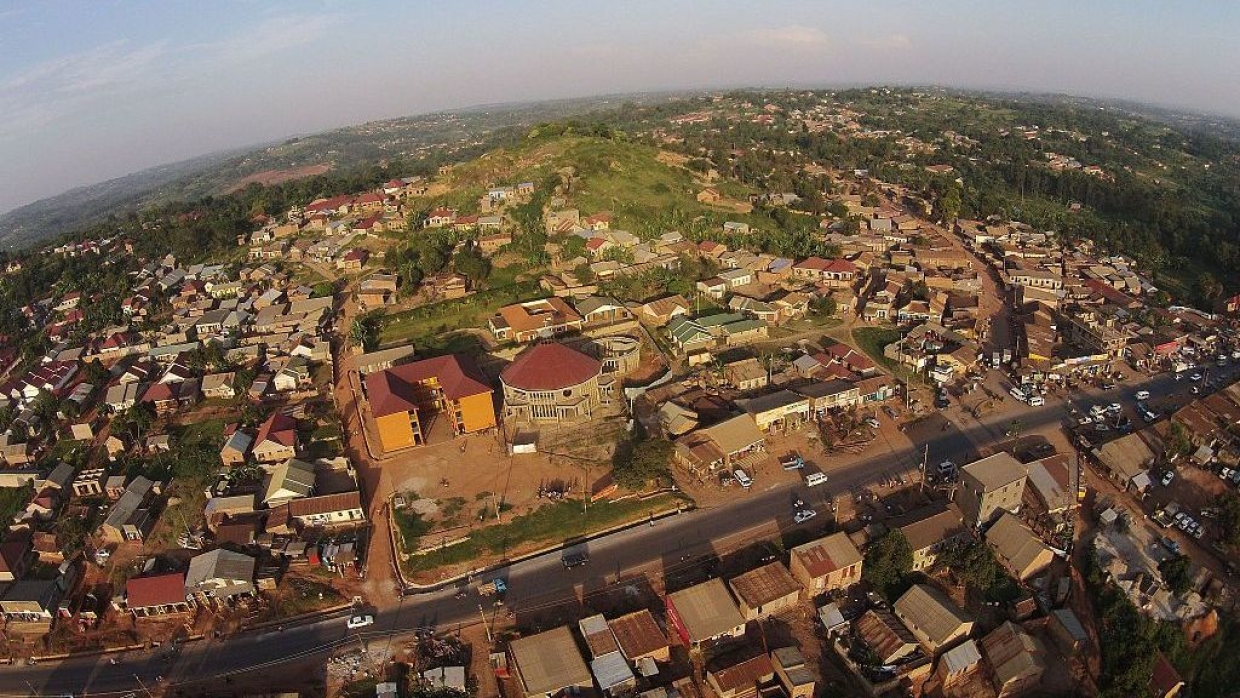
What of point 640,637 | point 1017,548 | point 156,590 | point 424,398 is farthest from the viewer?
point 424,398

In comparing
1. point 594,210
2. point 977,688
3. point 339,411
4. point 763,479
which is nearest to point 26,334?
point 339,411

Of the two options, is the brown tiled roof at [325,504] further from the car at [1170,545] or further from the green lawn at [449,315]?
the car at [1170,545]

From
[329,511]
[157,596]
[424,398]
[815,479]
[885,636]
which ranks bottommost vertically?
[885,636]

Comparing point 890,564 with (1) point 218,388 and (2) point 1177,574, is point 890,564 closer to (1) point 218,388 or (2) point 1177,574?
(2) point 1177,574

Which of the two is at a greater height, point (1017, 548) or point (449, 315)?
point (449, 315)

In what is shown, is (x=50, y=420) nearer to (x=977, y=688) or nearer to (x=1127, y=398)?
(x=977, y=688)

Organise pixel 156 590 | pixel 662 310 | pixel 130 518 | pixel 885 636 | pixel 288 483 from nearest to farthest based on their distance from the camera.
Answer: pixel 885 636, pixel 156 590, pixel 130 518, pixel 288 483, pixel 662 310

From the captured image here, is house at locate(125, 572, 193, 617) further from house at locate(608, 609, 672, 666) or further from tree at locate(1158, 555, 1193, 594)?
tree at locate(1158, 555, 1193, 594)

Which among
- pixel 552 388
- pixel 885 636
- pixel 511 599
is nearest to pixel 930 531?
pixel 885 636
